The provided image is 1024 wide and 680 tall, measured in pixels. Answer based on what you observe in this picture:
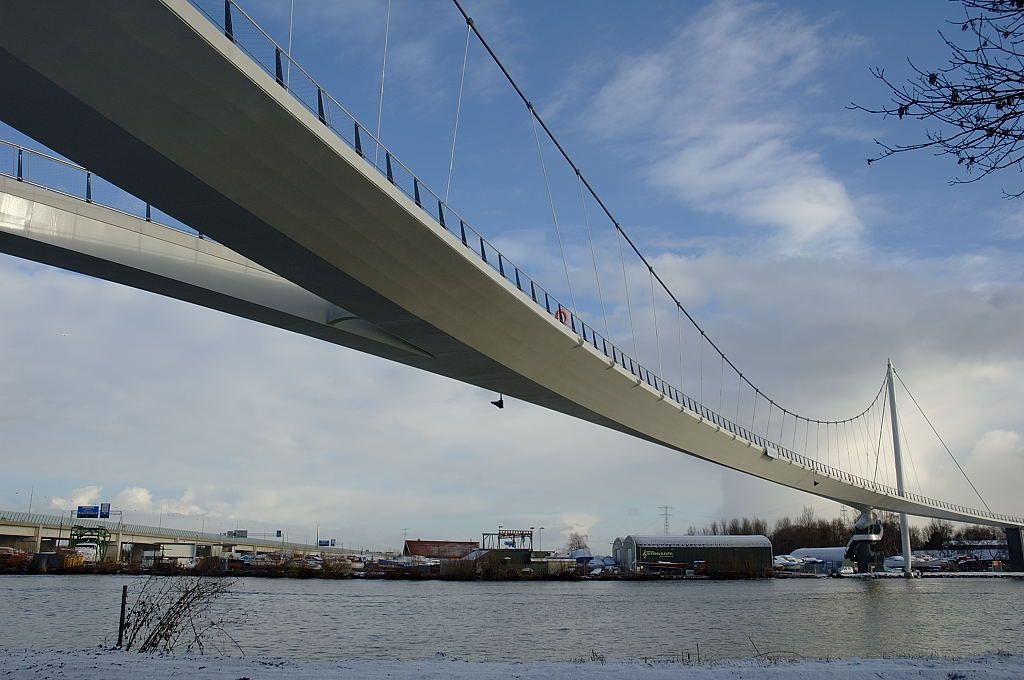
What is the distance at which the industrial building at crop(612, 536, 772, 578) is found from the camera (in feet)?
268

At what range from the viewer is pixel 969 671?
977cm

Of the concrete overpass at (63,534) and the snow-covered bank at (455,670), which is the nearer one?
the snow-covered bank at (455,670)

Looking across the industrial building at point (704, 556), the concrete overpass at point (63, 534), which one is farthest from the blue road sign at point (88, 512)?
the industrial building at point (704, 556)

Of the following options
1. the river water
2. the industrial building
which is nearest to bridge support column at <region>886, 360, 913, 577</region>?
the industrial building

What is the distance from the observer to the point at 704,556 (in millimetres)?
84250

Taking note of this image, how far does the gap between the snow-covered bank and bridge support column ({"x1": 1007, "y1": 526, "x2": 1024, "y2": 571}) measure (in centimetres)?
10404

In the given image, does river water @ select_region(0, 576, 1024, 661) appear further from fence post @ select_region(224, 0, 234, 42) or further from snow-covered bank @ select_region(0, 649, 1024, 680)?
fence post @ select_region(224, 0, 234, 42)

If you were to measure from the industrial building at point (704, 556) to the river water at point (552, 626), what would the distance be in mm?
38698

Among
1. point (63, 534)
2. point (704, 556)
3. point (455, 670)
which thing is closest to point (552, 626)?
point (455, 670)

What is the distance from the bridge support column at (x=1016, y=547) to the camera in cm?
9843

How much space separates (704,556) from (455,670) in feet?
258

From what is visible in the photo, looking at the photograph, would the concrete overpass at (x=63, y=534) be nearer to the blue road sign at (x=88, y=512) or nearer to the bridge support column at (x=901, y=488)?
the blue road sign at (x=88, y=512)

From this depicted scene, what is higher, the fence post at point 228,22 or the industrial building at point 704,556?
the fence post at point 228,22

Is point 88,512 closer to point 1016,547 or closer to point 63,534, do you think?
point 63,534
